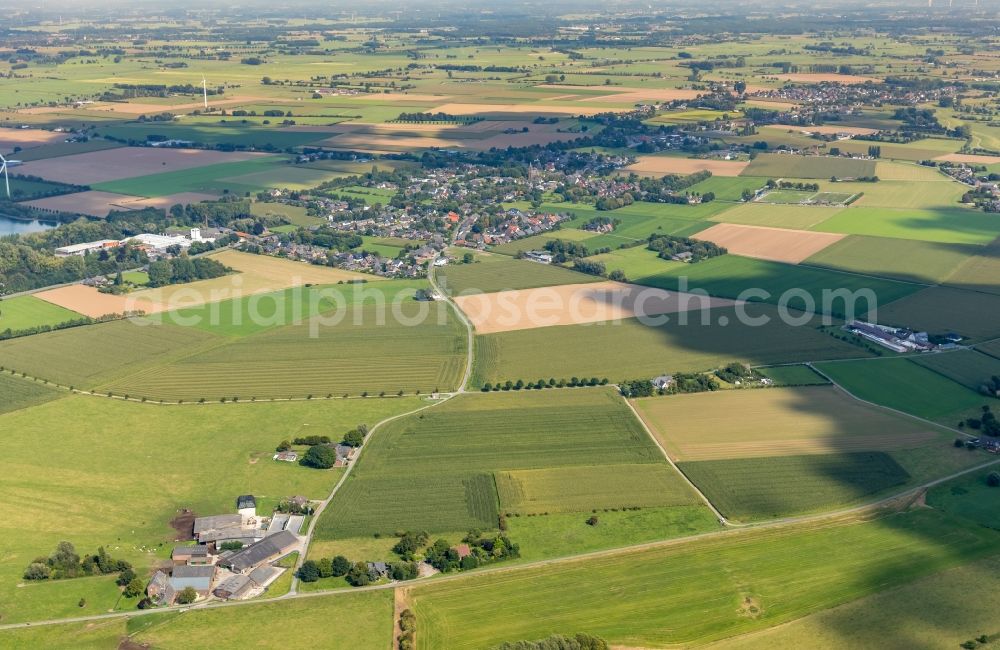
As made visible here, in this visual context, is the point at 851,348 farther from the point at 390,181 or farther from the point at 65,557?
the point at 390,181

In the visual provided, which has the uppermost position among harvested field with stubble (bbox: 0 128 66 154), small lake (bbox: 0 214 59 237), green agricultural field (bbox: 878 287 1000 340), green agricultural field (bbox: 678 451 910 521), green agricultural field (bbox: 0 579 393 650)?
harvested field with stubble (bbox: 0 128 66 154)

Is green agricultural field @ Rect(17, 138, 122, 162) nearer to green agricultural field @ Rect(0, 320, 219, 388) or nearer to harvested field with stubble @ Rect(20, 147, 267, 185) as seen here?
harvested field with stubble @ Rect(20, 147, 267, 185)

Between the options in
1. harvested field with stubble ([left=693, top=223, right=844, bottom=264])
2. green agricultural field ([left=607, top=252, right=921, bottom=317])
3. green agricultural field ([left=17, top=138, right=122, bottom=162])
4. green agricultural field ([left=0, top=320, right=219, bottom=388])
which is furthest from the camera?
green agricultural field ([left=17, top=138, right=122, bottom=162])

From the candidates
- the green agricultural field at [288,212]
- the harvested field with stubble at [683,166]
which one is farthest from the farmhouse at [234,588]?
the harvested field with stubble at [683,166]

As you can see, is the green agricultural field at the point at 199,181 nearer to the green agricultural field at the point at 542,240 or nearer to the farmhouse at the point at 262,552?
the green agricultural field at the point at 542,240

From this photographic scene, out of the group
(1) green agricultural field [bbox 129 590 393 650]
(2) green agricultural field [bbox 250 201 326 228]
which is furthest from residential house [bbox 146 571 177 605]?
(2) green agricultural field [bbox 250 201 326 228]

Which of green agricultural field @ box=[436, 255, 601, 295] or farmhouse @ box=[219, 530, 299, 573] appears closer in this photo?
farmhouse @ box=[219, 530, 299, 573]
